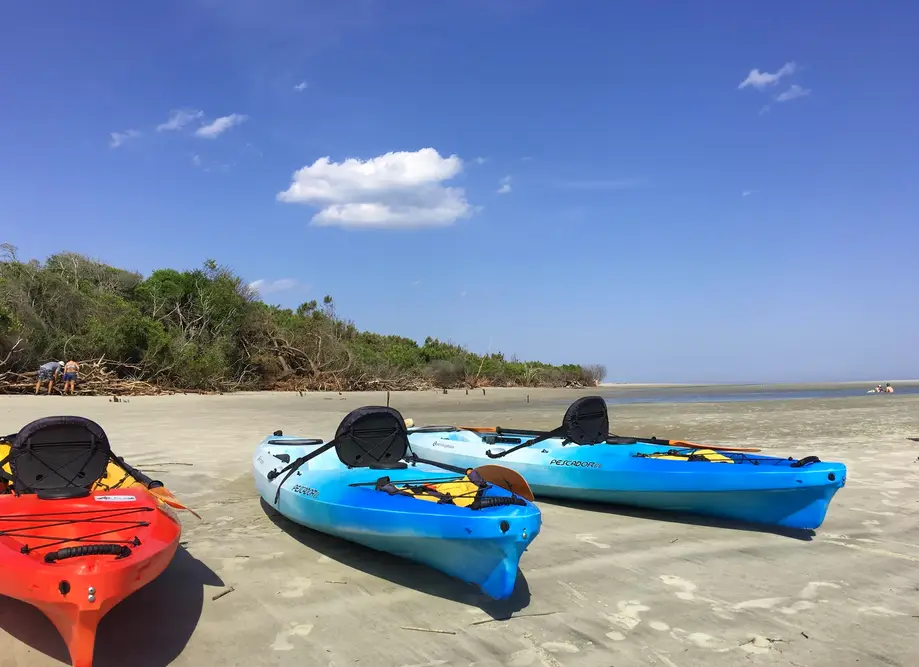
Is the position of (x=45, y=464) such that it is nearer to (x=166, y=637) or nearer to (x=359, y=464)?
(x=166, y=637)

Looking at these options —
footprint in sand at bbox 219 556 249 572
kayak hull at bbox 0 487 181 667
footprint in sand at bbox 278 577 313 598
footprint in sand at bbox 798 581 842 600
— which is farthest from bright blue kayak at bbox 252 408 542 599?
footprint in sand at bbox 798 581 842 600

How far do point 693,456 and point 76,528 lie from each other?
6233 millimetres

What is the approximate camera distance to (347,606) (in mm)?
4594

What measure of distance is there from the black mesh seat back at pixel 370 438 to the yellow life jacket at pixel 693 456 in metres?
3.15

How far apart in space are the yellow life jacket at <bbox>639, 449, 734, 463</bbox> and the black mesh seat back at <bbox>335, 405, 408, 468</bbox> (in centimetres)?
315

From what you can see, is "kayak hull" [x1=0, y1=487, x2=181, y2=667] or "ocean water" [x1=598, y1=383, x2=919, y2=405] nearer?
"kayak hull" [x1=0, y1=487, x2=181, y2=667]

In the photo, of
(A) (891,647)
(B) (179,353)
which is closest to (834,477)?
(A) (891,647)

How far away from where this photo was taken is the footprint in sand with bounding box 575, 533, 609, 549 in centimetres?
618

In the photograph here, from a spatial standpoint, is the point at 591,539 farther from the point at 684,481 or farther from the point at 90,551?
the point at 90,551

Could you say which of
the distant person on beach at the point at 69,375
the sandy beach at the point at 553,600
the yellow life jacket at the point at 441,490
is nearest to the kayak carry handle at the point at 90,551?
the sandy beach at the point at 553,600

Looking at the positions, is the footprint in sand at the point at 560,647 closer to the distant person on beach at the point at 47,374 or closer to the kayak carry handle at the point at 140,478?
the kayak carry handle at the point at 140,478

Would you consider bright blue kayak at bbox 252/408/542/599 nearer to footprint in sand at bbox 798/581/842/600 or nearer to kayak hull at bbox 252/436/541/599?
kayak hull at bbox 252/436/541/599

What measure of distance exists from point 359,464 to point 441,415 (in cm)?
1275

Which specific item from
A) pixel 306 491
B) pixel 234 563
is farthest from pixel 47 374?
pixel 234 563
